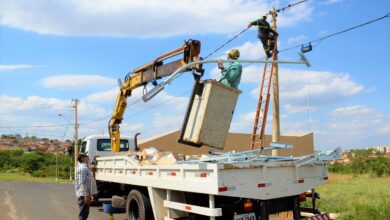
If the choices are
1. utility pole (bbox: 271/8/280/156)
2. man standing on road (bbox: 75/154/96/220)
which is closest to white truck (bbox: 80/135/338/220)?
man standing on road (bbox: 75/154/96/220)

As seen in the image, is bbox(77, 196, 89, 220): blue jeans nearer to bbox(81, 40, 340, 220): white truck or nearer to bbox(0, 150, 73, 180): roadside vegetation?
bbox(81, 40, 340, 220): white truck

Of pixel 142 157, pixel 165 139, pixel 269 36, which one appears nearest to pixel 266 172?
pixel 142 157

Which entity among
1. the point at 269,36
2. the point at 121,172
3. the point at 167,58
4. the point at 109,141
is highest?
the point at 269,36

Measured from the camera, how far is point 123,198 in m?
9.37

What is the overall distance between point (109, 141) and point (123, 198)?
4885mm

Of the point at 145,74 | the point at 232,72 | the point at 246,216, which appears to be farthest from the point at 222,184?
the point at 145,74

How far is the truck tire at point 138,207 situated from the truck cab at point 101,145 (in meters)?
4.73

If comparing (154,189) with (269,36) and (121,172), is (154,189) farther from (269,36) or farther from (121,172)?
(269,36)

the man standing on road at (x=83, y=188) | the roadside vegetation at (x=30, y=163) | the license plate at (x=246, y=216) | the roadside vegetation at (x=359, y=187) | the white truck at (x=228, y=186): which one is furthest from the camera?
the roadside vegetation at (x=30, y=163)

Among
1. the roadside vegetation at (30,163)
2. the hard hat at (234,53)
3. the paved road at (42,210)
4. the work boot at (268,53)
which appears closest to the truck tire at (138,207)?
the paved road at (42,210)

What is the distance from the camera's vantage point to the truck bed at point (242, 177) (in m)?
5.97

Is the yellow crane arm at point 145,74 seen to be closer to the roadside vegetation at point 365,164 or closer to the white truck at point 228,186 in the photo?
the white truck at point 228,186

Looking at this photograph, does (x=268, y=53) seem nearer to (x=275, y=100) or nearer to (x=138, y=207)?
(x=275, y=100)

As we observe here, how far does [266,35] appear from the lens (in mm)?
15367
